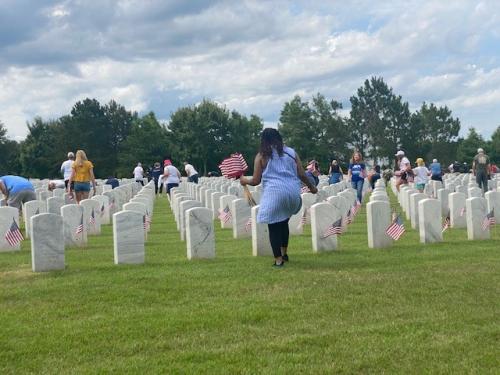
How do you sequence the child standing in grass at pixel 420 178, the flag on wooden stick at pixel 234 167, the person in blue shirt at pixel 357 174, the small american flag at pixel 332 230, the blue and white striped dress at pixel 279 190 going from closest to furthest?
the blue and white striped dress at pixel 279 190
the flag on wooden stick at pixel 234 167
the small american flag at pixel 332 230
the person in blue shirt at pixel 357 174
the child standing in grass at pixel 420 178

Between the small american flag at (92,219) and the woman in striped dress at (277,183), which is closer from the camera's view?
the woman in striped dress at (277,183)

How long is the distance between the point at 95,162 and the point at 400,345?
74230 millimetres

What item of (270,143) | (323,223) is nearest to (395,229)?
(323,223)

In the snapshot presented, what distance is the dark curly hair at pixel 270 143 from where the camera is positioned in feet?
29.9

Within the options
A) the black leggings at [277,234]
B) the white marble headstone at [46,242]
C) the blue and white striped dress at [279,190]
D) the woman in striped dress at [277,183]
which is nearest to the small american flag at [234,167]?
the woman in striped dress at [277,183]

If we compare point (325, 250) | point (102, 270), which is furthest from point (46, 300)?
point (325, 250)

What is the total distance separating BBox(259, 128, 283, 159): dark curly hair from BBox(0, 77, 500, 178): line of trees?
2380 inches

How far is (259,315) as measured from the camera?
663 centimetres

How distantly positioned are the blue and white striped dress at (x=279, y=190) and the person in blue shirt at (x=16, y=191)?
24.6ft

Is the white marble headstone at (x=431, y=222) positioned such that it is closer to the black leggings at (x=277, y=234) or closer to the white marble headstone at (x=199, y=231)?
the black leggings at (x=277, y=234)

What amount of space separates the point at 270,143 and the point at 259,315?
3.09 metres

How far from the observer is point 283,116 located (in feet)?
277

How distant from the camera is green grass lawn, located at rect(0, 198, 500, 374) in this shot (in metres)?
5.40

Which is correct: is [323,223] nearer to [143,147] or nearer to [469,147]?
[143,147]
